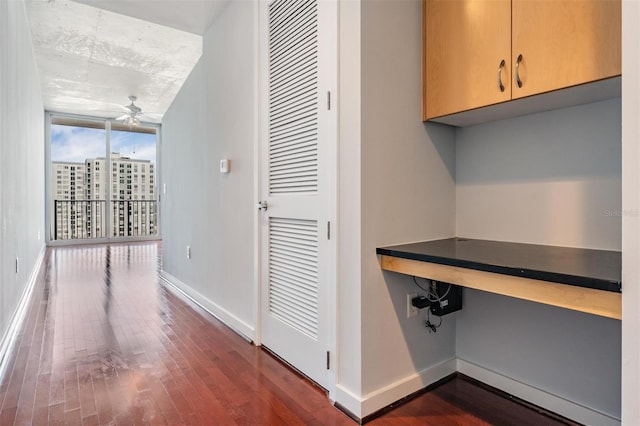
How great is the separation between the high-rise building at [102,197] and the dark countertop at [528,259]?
28.6ft

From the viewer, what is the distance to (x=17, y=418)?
1638mm

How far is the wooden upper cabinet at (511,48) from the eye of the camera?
4.16 ft

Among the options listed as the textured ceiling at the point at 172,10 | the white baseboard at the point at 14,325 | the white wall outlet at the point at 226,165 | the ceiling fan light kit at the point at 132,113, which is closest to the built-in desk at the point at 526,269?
the white wall outlet at the point at 226,165

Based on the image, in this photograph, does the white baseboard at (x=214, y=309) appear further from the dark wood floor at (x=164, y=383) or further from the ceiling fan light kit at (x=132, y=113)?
the ceiling fan light kit at (x=132, y=113)

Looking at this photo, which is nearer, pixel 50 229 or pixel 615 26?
pixel 615 26

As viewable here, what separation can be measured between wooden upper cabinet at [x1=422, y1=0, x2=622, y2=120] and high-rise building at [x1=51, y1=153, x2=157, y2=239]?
8.71m

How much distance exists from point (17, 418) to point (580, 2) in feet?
9.45

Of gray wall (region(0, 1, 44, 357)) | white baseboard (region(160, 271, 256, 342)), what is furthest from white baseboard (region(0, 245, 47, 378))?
white baseboard (region(160, 271, 256, 342))

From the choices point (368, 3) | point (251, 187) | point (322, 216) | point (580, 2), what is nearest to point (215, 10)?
point (251, 187)

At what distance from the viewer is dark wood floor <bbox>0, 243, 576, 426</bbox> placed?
1662mm

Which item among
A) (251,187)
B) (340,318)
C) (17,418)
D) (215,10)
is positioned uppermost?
(215,10)

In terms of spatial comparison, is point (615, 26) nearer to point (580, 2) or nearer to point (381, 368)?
point (580, 2)
